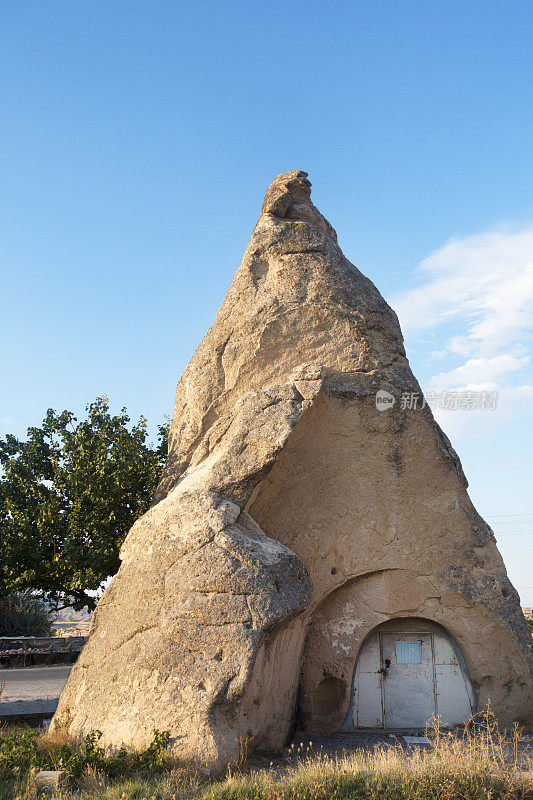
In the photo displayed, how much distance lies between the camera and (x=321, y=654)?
36.0 ft

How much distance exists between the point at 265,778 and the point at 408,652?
515cm

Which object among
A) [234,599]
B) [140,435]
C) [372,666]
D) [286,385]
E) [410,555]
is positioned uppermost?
[140,435]

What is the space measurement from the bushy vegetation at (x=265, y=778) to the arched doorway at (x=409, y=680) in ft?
11.2

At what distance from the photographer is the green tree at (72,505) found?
55.6 feet

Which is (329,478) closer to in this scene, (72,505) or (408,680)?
(408,680)

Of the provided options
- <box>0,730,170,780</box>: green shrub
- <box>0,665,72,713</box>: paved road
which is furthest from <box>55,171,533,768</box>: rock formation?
<box>0,665,72,713</box>: paved road

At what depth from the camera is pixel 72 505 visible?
17.7 metres

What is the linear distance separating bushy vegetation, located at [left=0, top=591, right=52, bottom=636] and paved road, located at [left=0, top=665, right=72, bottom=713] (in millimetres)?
4679

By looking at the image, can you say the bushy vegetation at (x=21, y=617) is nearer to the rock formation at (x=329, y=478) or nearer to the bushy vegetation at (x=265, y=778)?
the rock formation at (x=329, y=478)

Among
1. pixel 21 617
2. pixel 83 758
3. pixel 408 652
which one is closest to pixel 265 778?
pixel 83 758

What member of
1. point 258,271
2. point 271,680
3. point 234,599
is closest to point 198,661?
point 234,599

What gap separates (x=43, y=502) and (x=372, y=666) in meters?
10.3

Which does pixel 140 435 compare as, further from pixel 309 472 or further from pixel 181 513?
pixel 181 513

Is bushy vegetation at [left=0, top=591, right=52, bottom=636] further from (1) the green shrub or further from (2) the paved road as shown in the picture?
(1) the green shrub
